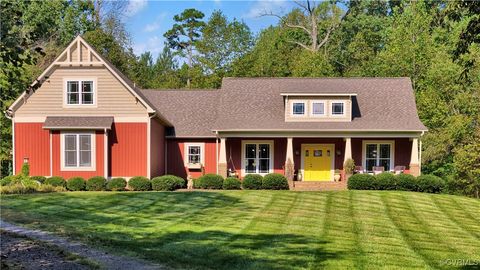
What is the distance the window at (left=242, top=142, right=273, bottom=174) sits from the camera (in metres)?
27.6

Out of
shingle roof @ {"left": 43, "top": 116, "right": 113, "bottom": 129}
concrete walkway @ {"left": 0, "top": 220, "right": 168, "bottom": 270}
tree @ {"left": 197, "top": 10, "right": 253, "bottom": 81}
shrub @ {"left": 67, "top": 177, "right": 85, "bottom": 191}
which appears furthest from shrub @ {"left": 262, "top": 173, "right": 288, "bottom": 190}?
tree @ {"left": 197, "top": 10, "right": 253, "bottom": 81}

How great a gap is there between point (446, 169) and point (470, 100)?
478 cm

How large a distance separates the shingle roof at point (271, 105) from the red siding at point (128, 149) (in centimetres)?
394

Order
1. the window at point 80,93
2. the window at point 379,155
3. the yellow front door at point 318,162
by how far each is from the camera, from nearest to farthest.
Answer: the window at point 80,93 < the window at point 379,155 < the yellow front door at point 318,162

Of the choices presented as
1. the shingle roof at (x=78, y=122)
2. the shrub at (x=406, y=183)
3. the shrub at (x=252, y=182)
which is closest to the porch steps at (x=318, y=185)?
the shrub at (x=252, y=182)

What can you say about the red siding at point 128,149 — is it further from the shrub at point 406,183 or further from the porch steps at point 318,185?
the shrub at point 406,183

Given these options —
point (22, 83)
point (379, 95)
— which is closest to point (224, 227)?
point (22, 83)

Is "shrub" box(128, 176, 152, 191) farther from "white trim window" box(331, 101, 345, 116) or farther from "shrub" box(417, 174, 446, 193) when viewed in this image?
"shrub" box(417, 174, 446, 193)

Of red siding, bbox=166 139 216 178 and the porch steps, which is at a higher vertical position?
red siding, bbox=166 139 216 178

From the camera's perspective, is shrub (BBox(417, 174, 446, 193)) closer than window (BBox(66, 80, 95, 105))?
Yes

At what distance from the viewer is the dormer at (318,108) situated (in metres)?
26.6

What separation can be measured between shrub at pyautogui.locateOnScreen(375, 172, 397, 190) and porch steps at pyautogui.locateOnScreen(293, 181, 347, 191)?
6.08ft

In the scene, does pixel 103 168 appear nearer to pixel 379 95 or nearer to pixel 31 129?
pixel 31 129

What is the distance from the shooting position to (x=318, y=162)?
27672 mm
